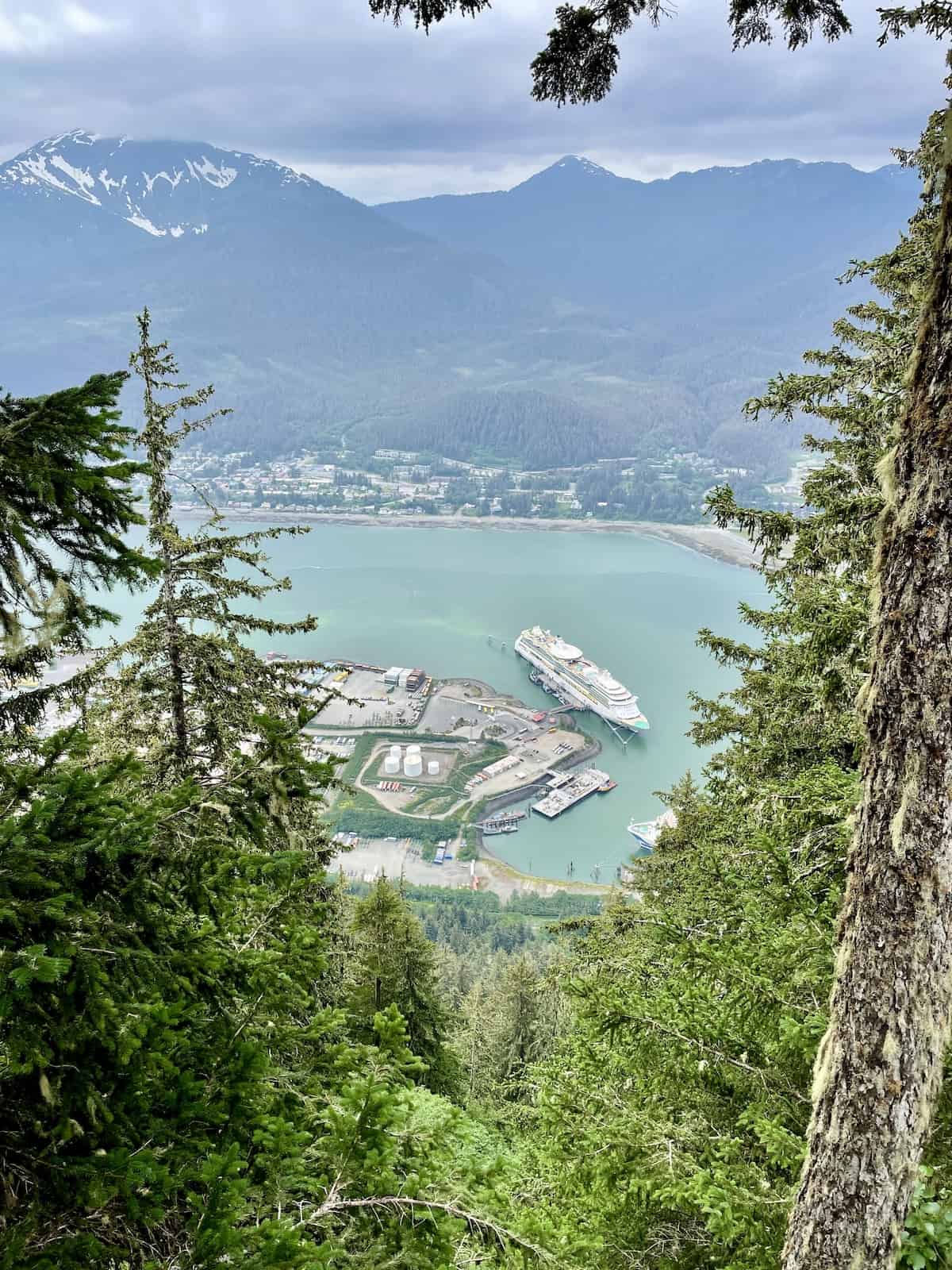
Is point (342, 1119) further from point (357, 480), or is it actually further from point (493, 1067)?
point (357, 480)

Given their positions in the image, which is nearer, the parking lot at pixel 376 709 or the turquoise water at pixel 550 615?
Result: the turquoise water at pixel 550 615

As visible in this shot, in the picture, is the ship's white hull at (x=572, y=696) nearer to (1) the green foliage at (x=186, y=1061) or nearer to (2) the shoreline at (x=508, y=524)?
(2) the shoreline at (x=508, y=524)

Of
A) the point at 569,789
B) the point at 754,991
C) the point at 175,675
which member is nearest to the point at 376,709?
the point at 569,789

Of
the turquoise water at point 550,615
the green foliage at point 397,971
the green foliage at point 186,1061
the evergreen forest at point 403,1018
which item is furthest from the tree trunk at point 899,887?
the turquoise water at point 550,615

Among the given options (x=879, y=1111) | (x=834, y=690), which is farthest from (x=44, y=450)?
(x=834, y=690)

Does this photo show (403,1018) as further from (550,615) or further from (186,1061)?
(550,615)

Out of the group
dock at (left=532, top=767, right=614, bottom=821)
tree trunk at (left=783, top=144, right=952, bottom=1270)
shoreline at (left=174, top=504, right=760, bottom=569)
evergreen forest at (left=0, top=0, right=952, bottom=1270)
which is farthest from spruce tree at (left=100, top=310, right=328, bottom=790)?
shoreline at (left=174, top=504, right=760, bottom=569)

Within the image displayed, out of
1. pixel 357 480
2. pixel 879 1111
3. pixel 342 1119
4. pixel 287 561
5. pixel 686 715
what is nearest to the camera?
pixel 879 1111

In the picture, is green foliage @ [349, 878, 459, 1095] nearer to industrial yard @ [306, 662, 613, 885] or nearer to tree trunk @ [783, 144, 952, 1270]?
tree trunk @ [783, 144, 952, 1270]
